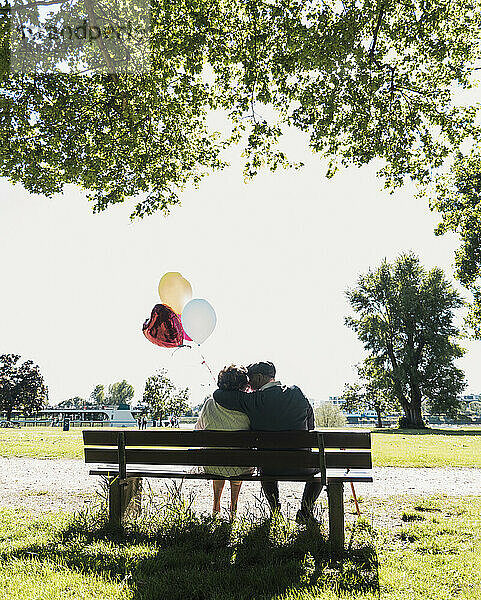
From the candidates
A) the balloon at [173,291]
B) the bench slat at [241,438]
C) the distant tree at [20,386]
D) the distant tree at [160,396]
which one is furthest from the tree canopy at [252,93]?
the distant tree at [20,386]

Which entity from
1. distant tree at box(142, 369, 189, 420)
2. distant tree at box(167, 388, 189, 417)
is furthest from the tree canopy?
distant tree at box(167, 388, 189, 417)

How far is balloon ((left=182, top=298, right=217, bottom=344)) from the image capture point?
704cm

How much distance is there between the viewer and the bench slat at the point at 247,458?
464cm

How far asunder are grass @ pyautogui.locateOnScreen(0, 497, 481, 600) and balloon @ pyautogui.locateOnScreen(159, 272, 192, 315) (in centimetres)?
299

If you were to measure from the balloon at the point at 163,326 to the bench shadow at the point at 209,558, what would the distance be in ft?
8.95

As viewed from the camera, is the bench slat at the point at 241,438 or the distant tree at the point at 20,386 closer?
the bench slat at the point at 241,438

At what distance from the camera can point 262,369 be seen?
5672 mm

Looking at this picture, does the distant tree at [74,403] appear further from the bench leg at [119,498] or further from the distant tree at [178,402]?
the bench leg at [119,498]

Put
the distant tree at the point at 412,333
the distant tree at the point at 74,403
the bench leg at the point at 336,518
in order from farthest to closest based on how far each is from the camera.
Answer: the distant tree at the point at 74,403 < the distant tree at the point at 412,333 < the bench leg at the point at 336,518

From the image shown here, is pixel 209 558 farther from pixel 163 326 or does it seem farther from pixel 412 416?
pixel 412 416

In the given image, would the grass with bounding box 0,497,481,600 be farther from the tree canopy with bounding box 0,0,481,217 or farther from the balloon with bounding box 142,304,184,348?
the tree canopy with bounding box 0,0,481,217

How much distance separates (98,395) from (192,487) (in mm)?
130755

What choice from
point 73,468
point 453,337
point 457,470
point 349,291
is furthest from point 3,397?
point 457,470

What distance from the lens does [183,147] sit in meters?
12.2
